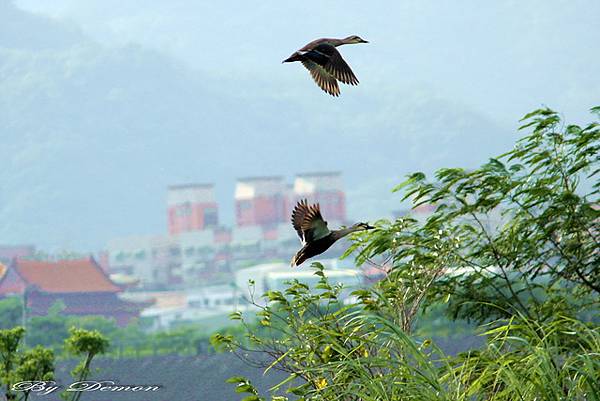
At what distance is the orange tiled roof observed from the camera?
30.8 m

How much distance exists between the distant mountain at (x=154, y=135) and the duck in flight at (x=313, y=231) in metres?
46.8

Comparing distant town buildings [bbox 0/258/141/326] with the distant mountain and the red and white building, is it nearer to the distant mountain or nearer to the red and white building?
the red and white building

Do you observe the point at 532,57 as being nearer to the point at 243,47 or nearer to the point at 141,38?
the point at 243,47

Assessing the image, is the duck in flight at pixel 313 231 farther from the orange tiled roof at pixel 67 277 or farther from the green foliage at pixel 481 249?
the orange tiled roof at pixel 67 277

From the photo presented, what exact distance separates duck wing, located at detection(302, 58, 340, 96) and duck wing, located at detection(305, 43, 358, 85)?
18 millimetres

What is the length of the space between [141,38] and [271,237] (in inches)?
1307

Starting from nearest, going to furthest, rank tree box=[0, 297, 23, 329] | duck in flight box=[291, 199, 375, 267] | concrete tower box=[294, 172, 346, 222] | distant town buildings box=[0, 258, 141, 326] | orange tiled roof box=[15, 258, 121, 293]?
duck in flight box=[291, 199, 375, 267]
tree box=[0, 297, 23, 329]
distant town buildings box=[0, 258, 141, 326]
orange tiled roof box=[15, 258, 121, 293]
concrete tower box=[294, 172, 346, 222]

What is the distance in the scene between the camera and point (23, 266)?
109 ft

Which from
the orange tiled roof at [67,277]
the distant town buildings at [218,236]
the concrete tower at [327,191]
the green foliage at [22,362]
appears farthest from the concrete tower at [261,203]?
the green foliage at [22,362]

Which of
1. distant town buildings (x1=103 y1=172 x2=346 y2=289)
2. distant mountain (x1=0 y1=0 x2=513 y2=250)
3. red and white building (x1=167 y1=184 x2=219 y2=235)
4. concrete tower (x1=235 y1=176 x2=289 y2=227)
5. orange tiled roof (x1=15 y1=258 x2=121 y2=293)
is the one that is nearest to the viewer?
orange tiled roof (x1=15 y1=258 x2=121 y2=293)

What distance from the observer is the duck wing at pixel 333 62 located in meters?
1.88

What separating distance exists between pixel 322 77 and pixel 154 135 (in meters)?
53.5

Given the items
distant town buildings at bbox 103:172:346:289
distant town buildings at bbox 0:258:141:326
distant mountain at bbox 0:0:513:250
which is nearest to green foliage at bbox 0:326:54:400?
distant town buildings at bbox 0:258:141:326

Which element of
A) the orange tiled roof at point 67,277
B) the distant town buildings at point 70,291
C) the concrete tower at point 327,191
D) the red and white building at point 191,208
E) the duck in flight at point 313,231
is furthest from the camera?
the red and white building at point 191,208
